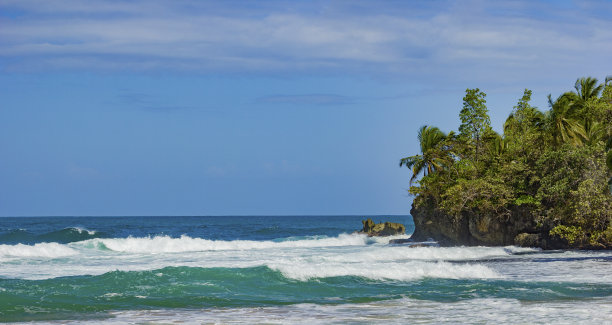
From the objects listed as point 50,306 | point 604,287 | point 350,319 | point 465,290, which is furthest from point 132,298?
point 604,287

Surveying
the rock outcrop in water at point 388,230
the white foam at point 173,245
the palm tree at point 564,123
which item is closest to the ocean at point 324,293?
the palm tree at point 564,123

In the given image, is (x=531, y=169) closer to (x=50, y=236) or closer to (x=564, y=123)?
(x=564, y=123)

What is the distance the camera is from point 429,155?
1467 inches

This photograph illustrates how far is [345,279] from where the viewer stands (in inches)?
759

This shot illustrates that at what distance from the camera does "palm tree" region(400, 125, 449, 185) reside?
36.8 meters

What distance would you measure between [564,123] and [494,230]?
282 inches

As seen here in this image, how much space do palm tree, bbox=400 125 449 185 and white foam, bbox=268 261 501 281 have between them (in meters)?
16.2

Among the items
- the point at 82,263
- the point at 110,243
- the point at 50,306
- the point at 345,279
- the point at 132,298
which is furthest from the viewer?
the point at 110,243

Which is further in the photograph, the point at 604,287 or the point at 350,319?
the point at 604,287

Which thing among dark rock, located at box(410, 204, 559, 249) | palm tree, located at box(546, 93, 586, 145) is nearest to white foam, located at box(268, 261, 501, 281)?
dark rock, located at box(410, 204, 559, 249)

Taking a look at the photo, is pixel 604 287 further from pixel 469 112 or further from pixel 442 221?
pixel 469 112

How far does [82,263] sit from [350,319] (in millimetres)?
17630

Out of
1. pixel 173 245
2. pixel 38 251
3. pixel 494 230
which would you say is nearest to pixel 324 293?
pixel 494 230

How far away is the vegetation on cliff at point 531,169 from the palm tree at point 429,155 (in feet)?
0.19
